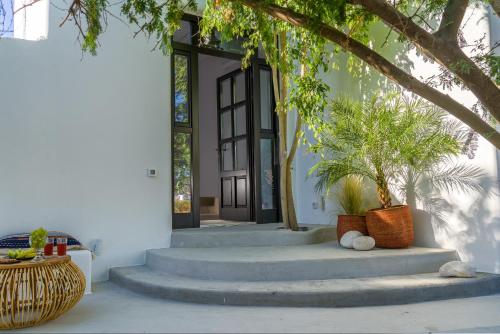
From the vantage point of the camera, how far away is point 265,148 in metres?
6.15

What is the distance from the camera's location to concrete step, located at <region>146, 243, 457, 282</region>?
3736 millimetres

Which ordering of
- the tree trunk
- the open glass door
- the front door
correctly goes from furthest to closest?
the front door
the open glass door
the tree trunk

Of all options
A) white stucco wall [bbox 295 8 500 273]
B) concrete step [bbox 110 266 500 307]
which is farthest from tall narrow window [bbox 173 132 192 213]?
white stucco wall [bbox 295 8 500 273]

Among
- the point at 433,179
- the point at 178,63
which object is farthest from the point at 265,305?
the point at 178,63

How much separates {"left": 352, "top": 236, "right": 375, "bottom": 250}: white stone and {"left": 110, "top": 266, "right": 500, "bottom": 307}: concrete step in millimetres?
503

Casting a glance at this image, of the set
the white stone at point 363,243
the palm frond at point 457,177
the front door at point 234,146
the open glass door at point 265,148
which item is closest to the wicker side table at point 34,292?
the white stone at point 363,243

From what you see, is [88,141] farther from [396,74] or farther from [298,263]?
[396,74]

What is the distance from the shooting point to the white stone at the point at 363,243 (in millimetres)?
4293

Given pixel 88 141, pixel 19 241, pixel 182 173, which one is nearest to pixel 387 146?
pixel 182 173

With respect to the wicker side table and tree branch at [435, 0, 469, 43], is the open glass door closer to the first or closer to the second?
the wicker side table

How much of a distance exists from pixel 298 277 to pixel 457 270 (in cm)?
139

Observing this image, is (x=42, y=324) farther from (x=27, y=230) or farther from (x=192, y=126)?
(x=192, y=126)

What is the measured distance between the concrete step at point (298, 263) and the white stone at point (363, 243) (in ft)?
0.26

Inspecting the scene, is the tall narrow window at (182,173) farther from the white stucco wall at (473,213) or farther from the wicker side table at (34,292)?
the white stucco wall at (473,213)
